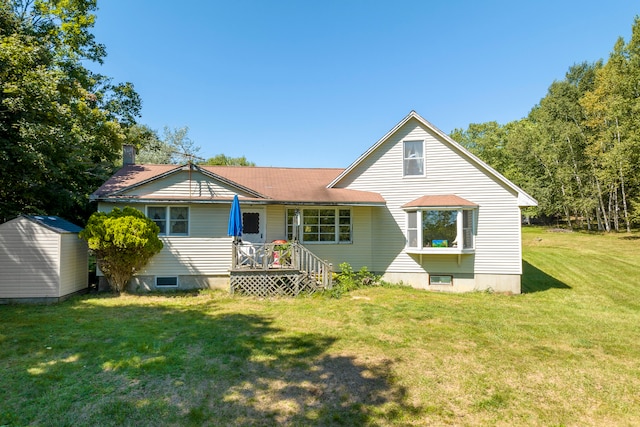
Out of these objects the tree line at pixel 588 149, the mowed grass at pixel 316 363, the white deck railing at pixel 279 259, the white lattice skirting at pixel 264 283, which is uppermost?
A: the tree line at pixel 588 149

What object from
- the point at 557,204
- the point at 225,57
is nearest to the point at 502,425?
the point at 225,57

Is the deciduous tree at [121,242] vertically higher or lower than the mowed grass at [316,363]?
higher

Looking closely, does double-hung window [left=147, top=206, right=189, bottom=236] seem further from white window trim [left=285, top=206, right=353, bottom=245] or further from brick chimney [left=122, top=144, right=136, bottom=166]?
brick chimney [left=122, top=144, right=136, bottom=166]

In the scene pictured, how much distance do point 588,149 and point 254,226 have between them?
3423 centimetres

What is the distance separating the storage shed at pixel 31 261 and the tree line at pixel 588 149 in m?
36.6

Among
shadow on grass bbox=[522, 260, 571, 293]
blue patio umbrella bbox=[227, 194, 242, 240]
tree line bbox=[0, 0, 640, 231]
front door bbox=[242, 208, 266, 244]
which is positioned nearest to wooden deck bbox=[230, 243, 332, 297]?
blue patio umbrella bbox=[227, 194, 242, 240]

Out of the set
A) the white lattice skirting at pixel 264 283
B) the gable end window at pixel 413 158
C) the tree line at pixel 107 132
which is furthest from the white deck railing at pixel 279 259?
the gable end window at pixel 413 158

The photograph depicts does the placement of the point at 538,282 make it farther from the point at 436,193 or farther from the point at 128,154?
the point at 128,154

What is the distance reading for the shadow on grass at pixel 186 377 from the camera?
160 inches

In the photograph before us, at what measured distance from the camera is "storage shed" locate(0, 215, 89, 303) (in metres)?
9.29

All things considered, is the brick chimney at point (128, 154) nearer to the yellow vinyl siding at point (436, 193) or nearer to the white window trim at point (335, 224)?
the white window trim at point (335, 224)

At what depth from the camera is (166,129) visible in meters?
37.5

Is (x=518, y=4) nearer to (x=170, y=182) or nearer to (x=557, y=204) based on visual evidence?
(x=170, y=182)

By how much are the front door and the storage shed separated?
5782 millimetres
